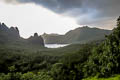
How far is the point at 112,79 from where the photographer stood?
1270 cm

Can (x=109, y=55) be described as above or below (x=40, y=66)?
above

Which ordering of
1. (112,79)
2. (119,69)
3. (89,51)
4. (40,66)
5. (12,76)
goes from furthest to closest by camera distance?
(40,66), (89,51), (12,76), (119,69), (112,79)

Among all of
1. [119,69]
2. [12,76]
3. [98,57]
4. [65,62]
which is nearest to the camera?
[119,69]

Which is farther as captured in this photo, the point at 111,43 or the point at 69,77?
the point at 69,77

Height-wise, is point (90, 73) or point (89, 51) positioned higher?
point (89, 51)

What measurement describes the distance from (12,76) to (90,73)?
930 centimetres

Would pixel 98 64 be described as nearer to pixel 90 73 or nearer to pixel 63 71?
pixel 90 73

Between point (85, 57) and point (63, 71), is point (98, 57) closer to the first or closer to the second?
point (85, 57)

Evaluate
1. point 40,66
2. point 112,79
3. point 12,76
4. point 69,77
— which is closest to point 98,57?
point 112,79

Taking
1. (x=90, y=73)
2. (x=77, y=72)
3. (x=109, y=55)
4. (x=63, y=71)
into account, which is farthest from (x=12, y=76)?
(x=109, y=55)

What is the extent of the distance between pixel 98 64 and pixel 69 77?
410cm

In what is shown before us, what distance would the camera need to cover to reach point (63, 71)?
691 inches

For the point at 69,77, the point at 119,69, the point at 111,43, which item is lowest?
the point at 69,77

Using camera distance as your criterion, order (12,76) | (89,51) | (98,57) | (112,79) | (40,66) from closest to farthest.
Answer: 1. (112,79)
2. (98,57)
3. (12,76)
4. (89,51)
5. (40,66)
